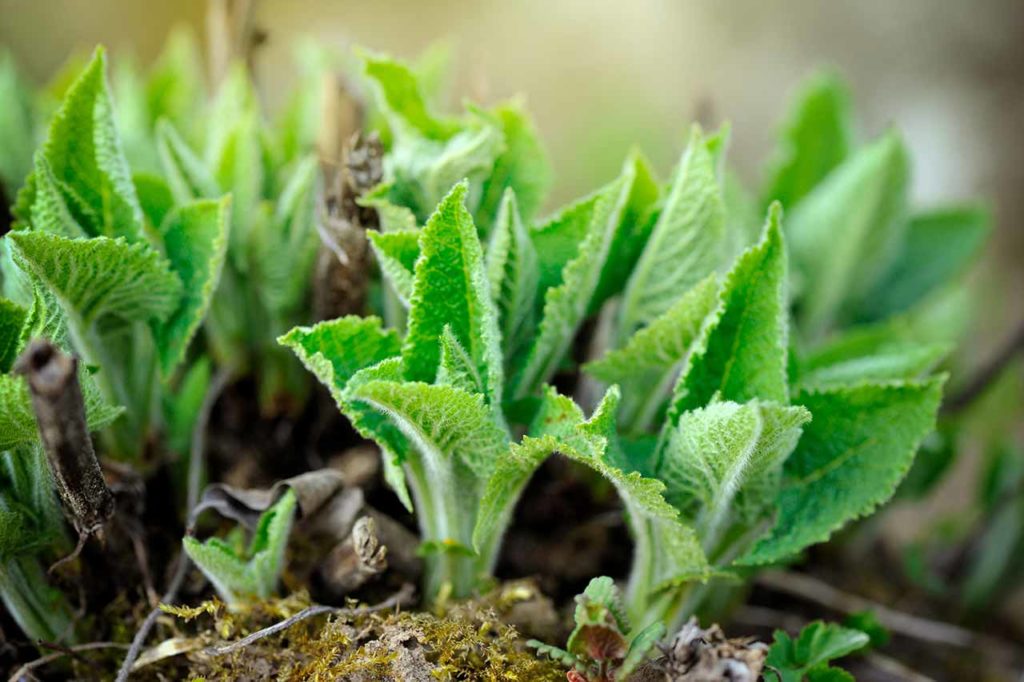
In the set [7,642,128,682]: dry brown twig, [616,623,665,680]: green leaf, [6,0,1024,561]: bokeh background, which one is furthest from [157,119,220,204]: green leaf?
[6,0,1024,561]: bokeh background

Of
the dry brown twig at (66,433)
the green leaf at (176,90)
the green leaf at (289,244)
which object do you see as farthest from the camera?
the green leaf at (176,90)

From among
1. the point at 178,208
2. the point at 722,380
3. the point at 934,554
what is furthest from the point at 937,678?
the point at 178,208

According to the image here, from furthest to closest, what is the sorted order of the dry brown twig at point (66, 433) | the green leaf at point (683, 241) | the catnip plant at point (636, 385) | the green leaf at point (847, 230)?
the green leaf at point (847, 230), the green leaf at point (683, 241), the catnip plant at point (636, 385), the dry brown twig at point (66, 433)

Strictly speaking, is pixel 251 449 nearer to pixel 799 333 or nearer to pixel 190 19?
pixel 799 333

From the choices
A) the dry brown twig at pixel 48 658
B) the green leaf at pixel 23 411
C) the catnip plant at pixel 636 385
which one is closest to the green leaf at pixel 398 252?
the catnip plant at pixel 636 385

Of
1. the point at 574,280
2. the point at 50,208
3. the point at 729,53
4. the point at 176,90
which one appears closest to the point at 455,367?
the point at 574,280

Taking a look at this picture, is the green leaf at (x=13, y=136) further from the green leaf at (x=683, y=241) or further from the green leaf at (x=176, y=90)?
the green leaf at (x=683, y=241)
